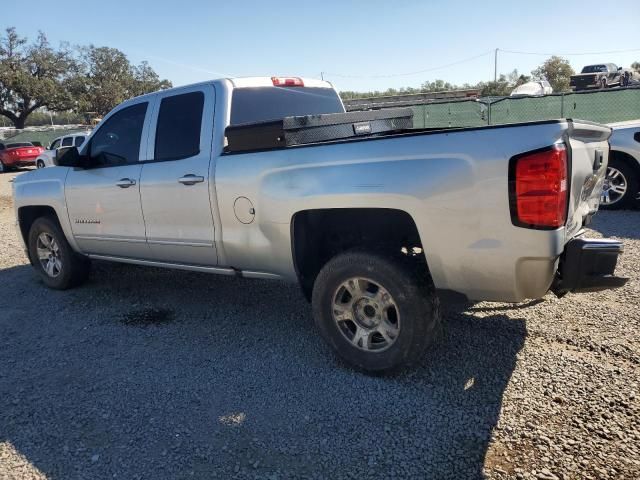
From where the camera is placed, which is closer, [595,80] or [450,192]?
[450,192]

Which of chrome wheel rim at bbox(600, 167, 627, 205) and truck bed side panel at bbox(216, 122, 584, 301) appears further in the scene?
chrome wheel rim at bbox(600, 167, 627, 205)

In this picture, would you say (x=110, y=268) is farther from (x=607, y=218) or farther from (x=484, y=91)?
(x=484, y=91)

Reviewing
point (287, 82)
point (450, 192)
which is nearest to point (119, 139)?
point (287, 82)

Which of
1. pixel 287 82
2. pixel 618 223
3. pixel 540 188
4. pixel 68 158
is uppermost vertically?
pixel 287 82

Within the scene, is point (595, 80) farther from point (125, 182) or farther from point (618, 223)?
point (125, 182)

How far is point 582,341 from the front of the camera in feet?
12.1

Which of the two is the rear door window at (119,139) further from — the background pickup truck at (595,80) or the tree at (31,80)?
the tree at (31,80)

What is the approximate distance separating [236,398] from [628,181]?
696 cm

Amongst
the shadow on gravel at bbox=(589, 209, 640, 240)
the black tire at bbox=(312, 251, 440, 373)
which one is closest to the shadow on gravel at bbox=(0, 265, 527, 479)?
the black tire at bbox=(312, 251, 440, 373)

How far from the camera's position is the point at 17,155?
25766 mm

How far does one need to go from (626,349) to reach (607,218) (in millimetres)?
4466

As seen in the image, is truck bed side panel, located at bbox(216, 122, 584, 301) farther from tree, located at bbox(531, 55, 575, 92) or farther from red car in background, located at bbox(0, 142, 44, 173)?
tree, located at bbox(531, 55, 575, 92)

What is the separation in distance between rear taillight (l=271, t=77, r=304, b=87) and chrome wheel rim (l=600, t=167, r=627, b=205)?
5245mm

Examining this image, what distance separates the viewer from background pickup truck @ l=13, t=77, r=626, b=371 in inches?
108
